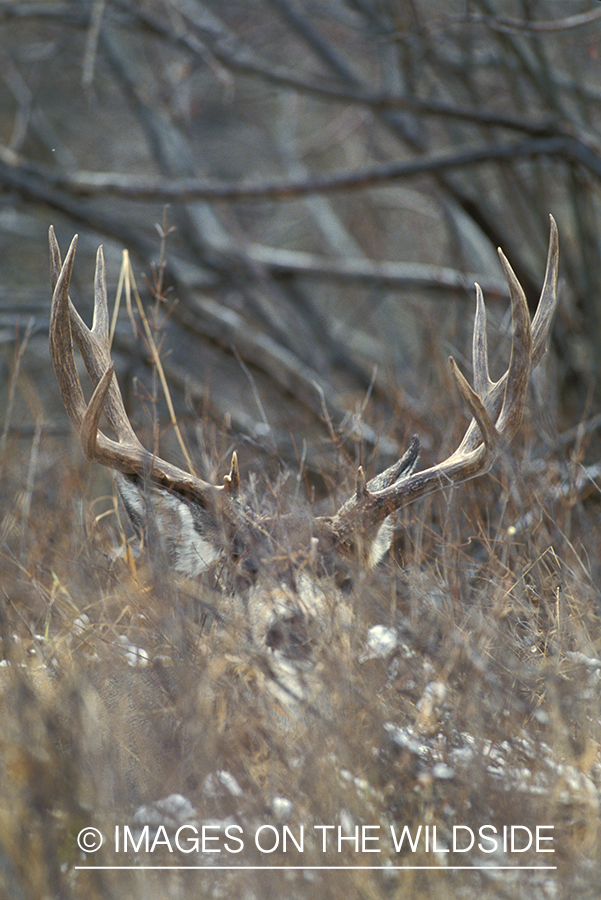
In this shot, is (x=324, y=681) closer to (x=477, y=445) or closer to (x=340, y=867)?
(x=340, y=867)

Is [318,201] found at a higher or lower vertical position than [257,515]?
higher

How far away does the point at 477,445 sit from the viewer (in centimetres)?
270

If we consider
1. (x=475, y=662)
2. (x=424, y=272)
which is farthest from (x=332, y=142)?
(x=475, y=662)

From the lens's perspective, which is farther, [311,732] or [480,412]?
[480,412]

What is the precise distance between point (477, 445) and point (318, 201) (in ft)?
26.9

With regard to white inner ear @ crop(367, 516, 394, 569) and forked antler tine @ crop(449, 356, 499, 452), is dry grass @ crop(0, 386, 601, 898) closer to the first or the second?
white inner ear @ crop(367, 516, 394, 569)

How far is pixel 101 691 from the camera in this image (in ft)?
6.97

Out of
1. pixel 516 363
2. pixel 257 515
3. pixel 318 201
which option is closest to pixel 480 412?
pixel 516 363

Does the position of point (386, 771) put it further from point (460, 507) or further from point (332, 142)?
point (332, 142)

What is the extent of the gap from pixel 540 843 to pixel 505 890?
0.13m

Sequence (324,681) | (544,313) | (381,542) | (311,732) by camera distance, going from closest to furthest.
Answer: (311,732)
(324,681)
(381,542)
(544,313)

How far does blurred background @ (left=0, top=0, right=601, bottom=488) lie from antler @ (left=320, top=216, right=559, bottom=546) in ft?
1.82

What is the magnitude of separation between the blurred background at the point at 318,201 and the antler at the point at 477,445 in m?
0.56

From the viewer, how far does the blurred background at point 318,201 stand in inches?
205
